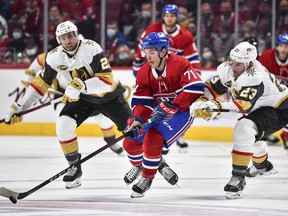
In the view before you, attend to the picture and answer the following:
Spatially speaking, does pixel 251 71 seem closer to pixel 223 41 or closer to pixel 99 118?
pixel 99 118

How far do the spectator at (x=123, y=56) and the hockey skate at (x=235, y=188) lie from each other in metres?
5.20

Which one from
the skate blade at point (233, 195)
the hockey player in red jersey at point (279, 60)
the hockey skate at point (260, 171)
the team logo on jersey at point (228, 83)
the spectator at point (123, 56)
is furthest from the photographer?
the spectator at point (123, 56)

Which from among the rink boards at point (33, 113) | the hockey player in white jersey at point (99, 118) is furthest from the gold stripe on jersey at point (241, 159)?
the rink boards at point (33, 113)

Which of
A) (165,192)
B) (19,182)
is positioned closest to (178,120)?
(165,192)

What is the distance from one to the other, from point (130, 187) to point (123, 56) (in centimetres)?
470

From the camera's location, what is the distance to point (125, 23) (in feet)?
37.3

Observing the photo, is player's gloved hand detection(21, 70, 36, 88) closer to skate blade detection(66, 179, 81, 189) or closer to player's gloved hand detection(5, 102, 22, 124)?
player's gloved hand detection(5, 102, 22, 124)

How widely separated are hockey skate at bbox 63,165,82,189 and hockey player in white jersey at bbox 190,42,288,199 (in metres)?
1.08

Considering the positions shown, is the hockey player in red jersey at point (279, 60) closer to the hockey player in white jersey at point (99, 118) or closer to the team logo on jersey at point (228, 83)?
the hockey player in white jersey at point (99, 118)

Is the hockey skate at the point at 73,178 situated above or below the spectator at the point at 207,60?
above

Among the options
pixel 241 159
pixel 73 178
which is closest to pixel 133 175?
pixel 73 178

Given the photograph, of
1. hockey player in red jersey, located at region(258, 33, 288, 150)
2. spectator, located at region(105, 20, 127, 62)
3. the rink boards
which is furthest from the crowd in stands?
hockey player in red jersey, located at region(258, 33, 288, 150)

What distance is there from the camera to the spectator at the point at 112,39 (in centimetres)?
1119

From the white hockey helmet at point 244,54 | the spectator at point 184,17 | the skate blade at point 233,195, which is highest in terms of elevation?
the white hockey helmet at point 244,54
